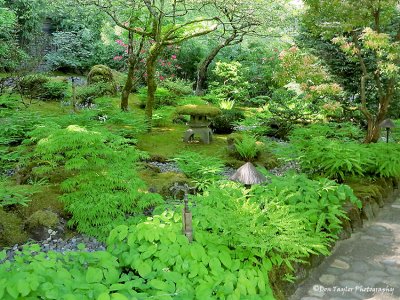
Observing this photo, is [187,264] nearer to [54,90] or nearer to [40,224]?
[40,224]

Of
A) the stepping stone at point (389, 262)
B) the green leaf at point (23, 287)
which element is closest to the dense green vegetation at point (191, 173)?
the green leaf at point (23, 287)

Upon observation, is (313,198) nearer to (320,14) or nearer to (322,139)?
(322,139)

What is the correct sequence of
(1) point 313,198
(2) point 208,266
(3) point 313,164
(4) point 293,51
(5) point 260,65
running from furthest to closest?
(5) point 260,65 < (4) point 293,51 < (3) point 313,164 < (1) point 313,198 < (2) point 208,266

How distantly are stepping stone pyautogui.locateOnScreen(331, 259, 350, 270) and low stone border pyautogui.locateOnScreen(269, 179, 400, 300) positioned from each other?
0.40 ft

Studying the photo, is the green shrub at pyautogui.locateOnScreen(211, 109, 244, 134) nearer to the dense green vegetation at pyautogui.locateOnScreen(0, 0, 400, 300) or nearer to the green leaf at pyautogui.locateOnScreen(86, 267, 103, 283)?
the dense green vegetation at pyautogui.locateOnScreen(0, 0, 400, 300)

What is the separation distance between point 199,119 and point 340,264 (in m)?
4.94

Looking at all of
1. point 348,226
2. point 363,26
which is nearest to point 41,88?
point 363,26

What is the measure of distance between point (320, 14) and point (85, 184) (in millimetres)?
5671

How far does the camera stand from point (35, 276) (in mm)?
2066

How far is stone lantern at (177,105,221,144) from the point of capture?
8242 mm

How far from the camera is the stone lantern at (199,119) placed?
8.24 m

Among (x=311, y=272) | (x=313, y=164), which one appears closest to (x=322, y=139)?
(x=313, y=164)

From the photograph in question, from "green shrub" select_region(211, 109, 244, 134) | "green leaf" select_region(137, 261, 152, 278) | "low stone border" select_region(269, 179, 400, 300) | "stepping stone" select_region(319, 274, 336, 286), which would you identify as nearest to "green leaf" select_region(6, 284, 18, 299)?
"green leaf" select_region(137, 261, 152, 278)

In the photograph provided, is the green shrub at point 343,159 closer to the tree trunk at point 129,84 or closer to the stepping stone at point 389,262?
the stepping stone at point 389,262
